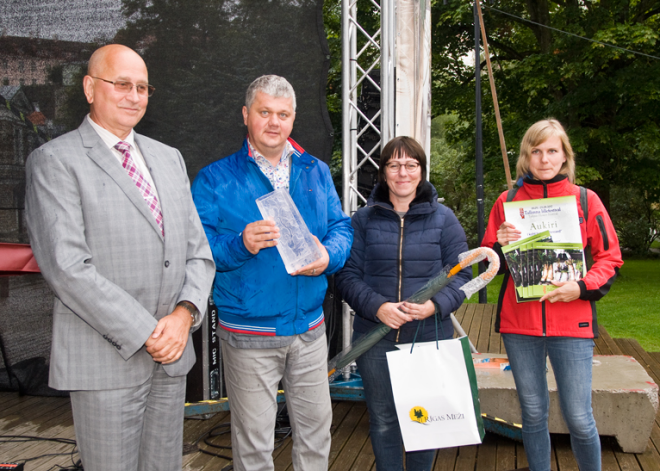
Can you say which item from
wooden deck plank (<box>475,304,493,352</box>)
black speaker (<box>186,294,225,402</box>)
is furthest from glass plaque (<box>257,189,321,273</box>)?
wooden deck plank (<box>475,304,493,352</box>)

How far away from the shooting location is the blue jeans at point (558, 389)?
1.98 metres

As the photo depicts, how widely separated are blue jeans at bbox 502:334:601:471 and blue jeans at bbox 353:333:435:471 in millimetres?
425

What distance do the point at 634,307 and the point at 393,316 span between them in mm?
9050

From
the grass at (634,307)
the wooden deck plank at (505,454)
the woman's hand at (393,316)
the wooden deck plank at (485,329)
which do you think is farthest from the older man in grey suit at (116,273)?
the grass at (634,307)

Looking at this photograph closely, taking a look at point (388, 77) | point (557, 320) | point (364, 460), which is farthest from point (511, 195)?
point (364, 460)

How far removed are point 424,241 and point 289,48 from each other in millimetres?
1618

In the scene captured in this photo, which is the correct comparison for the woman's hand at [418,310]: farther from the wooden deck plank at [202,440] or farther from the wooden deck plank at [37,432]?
the wooden deck plank at [37,432]

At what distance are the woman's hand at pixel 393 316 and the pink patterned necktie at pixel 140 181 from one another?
0.83 metres

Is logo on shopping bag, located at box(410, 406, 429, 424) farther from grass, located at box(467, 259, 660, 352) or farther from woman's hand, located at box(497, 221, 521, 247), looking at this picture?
grass, located at box(467, 259, 660, 352)

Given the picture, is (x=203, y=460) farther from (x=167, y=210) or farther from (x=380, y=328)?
(x=167, y=210)

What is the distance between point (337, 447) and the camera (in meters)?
2.95

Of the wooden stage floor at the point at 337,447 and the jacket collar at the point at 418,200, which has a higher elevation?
the jacket collar at the point at 418,200

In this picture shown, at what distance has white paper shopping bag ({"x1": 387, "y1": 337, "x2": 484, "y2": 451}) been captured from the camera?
6.12ft

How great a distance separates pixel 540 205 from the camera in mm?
2002
